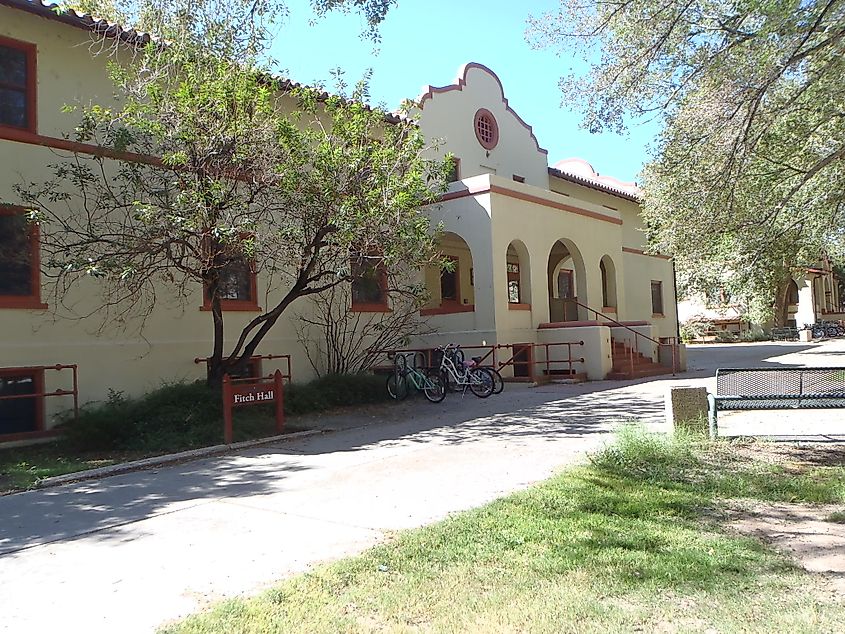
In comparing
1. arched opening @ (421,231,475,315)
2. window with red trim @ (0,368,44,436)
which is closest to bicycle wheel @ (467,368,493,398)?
arched opening @ (421,231,475,315)

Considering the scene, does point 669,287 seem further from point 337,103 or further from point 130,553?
point 130,553

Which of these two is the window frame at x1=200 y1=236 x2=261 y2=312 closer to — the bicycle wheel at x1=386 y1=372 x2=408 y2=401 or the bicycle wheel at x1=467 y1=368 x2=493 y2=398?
the bicycle wheel at x1=386 y1=372 x2=408 y2=401

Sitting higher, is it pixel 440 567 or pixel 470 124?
pixel 470 124

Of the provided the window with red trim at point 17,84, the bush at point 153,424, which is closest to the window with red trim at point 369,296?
the bush at point 153,424

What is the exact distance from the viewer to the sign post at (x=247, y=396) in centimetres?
1020

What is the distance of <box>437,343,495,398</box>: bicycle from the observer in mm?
14852

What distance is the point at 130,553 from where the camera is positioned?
17.4 ft

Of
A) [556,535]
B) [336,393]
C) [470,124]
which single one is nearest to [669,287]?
[470,124]

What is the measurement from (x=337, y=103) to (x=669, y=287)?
70.6 feet

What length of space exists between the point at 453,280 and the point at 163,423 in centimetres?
1292

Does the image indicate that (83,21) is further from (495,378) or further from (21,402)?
(495,378)

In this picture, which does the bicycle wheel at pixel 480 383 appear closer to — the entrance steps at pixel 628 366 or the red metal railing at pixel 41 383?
the entrance steps at pixel 628 366

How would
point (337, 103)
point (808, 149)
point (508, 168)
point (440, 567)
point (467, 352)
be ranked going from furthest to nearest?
point (508, 168) → point (467, 352) → point (808, 149) → point (337, 103) → point (440, 567)

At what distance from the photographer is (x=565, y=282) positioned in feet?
91.6
